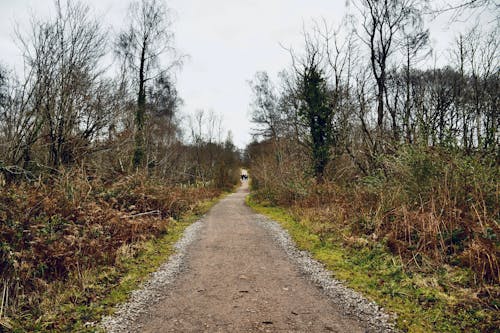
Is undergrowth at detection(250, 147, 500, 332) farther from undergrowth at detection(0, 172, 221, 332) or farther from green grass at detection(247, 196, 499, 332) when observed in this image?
undergrowth at detection(0, 172, 221, 332)

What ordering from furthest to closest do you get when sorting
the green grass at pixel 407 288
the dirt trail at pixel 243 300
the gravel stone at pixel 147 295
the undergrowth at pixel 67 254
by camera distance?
the undergrowth at pixel 67 254
the gravel stone at pixel 147 295
the dirt trail at pixel 243 300
the green grass at pixel 407 288

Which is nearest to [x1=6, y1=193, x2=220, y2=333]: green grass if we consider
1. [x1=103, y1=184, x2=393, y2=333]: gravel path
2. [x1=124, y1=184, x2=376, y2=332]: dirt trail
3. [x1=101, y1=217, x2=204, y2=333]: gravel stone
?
[x1=101, y1=217, x2=204, y2=333]: gravel stone

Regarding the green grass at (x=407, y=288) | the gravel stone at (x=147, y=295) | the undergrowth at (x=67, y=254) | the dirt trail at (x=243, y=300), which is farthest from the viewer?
the undergrowth at (x=67, y=254)

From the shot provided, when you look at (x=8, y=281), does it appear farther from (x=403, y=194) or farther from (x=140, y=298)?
(x=403, y=194)

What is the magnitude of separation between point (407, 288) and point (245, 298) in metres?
2.73

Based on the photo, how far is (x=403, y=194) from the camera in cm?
817

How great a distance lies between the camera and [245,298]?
5.07 meters

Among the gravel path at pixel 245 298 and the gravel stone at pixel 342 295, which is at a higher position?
the gravel stone at pixel 342 295

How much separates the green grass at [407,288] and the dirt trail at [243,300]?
815 millimetres

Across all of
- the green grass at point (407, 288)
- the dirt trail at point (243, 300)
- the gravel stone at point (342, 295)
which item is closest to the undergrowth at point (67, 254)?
the dirt trail at point (243, 300)

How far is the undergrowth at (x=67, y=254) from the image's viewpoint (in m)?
4.78

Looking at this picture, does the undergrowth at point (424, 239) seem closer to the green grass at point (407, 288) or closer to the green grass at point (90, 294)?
the green grass at point (407, 288)

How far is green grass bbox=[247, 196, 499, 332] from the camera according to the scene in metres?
4.03

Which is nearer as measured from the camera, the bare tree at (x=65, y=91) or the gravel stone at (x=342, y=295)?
the gravel stone at (x=342, y=295)
